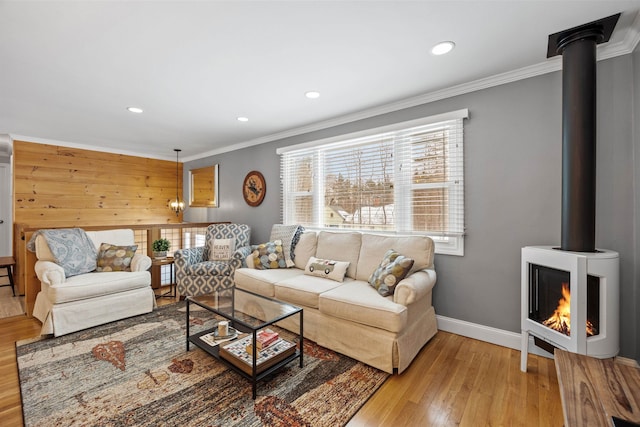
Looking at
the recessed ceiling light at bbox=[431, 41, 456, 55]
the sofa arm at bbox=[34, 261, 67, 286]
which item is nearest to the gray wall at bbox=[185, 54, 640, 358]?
the recessed ceiling light at bbox=[431, 41, 456, 55]

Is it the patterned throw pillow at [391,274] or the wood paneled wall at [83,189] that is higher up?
the wood paneled wall at [83,189]

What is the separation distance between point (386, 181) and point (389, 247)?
2.63 ft

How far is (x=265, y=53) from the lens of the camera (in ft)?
6.86

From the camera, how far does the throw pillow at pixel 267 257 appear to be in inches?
133

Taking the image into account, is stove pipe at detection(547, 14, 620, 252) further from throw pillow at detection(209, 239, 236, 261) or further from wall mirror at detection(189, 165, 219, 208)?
wall mirror at detection(189, 165, 219, 208)

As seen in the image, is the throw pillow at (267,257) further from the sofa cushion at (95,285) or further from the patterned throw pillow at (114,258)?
the patterned throw pillow at (114,258)

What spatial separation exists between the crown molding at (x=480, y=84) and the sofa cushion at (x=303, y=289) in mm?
1970

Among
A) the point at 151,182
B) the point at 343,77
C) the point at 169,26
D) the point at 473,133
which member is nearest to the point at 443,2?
the point at 343,77

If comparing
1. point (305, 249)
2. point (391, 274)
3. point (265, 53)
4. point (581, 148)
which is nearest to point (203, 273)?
point (305, 249)

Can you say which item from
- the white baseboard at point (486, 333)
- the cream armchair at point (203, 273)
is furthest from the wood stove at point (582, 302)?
the cream armchair at point (203, 273)

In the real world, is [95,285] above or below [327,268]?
below

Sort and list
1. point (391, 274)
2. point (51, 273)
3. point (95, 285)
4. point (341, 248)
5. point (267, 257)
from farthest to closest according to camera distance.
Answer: point (267, 257)
point (341, 248)
point (95, 285)
point (51, 273)
point (391, 274)

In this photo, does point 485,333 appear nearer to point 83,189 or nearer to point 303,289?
point 303,289

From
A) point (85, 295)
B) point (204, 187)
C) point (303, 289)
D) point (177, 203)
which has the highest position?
point (204, 187)
